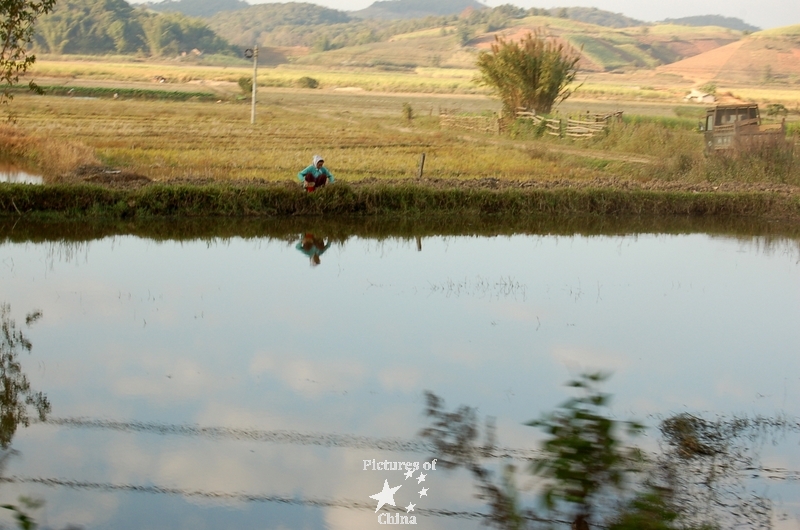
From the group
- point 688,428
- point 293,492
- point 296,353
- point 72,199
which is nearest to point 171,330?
point 296,353

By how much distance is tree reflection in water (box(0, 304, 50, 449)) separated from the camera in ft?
14.5

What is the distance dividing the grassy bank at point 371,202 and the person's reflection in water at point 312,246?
3.51 ft

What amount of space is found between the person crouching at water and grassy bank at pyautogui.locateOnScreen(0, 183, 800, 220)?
0.12 metres

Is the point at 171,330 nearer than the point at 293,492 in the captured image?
No

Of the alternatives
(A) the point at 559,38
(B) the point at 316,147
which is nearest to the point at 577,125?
(B) the point at 316,147

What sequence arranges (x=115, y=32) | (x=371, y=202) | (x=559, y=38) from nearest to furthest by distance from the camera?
(x=371, y=202) < (x=115, y=32) < (x=559, y=38)

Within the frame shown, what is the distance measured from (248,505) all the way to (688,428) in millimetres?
2334

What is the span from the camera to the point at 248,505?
365 cm

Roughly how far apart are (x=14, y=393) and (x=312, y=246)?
4.81 metres

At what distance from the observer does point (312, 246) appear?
9430mm

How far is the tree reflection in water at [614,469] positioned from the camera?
295 centimetres

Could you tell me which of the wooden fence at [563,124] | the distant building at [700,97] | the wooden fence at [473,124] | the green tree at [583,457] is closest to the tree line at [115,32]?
the distant building at [700,97]

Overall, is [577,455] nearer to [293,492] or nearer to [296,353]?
[293,492]

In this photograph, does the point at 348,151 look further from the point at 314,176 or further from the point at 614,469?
the point at 614,469
